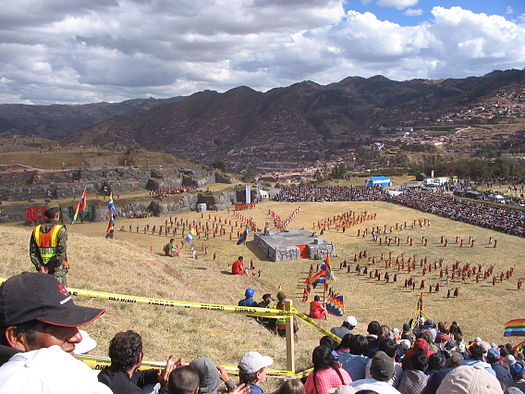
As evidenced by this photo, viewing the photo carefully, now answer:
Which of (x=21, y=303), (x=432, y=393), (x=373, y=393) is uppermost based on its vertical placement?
(x=21, y=303)

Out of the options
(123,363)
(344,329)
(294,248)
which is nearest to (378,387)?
(123,363)

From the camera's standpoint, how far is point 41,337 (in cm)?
261

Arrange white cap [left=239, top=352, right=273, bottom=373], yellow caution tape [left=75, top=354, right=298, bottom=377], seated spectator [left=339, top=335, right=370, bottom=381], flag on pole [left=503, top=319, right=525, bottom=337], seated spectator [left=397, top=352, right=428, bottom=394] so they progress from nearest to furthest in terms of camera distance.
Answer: white cap [left=239, top=352, right=273, bottom=373] → yellow caution tape [left=75, top=354, right=298, bottom=377] → seated spectator [left=397, top=352, right=428, bottom=394] → seated spectator [left=339, top=335, right=370, bottom=381] → flag on pole [left=503, top=319, right=525, bottom=337]

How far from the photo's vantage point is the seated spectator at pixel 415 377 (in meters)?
5.28

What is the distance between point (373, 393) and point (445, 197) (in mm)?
63556

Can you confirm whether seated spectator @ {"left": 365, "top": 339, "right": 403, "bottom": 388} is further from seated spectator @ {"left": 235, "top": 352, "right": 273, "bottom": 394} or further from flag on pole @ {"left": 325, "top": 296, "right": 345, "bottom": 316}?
flag on pole @ {"left": 325, "top": 296, "right": 345, "bottom": 316}

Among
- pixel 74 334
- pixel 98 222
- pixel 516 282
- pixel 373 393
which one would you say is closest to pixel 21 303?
pixel 74 334

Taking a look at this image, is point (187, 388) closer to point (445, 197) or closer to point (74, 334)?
point (74, 334)

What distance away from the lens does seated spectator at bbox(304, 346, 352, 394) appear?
15.9ft

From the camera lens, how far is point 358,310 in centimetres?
2148

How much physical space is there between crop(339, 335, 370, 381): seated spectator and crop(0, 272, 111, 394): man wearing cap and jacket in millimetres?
4148

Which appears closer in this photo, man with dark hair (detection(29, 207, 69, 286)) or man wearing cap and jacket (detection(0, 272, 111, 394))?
man wearing cap and jacket (detection(0, 272, 111, 394))

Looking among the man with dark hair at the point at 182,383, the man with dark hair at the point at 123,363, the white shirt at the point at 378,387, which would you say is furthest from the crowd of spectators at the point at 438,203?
the man with dark hair at the point at 182,383

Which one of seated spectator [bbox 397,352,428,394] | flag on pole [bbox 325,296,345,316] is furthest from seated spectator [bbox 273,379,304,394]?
flag on pole [bbox 325,296,345,316]
